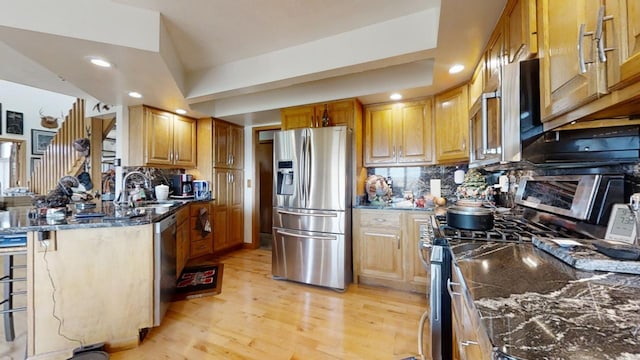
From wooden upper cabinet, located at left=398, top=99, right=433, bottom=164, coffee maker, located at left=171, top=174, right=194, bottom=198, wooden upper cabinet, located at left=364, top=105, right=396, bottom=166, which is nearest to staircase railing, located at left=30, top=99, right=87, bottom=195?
coffee maker, located at left=171, top=174, right=194, bottom=198

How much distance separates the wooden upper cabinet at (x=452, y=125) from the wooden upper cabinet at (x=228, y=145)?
3083mm

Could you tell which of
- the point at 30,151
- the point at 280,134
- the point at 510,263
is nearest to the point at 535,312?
the point at 510,263

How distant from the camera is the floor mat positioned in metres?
2.68

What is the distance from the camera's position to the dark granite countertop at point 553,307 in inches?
17.8

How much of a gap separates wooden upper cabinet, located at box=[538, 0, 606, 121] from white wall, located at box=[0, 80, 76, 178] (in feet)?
29.7

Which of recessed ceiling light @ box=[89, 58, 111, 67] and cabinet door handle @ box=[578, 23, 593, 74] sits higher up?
recessed ceiling light @ box=[89, 58, 111, 67]

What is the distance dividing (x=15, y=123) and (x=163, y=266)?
7271 mm

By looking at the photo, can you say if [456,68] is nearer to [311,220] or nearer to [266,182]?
[311,220]

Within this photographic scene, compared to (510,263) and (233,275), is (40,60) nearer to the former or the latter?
(233,275)

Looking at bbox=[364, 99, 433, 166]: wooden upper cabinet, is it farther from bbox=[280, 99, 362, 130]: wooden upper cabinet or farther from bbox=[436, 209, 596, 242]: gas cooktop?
bbox=[436, 209, 596, 242]: gas cooktop

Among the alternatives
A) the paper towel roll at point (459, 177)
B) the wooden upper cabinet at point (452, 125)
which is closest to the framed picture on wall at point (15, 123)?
the wooden upper cabinet at point (452, 125)

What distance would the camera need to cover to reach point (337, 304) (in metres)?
2.52

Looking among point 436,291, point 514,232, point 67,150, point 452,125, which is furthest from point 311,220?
point 67,150

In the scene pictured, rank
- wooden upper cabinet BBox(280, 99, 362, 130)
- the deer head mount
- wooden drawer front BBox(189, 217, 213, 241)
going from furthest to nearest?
the deer head mount < wooden drawer front BBox(189, 217, 213, 241) < wooden upper cabinet BBox(280, 99, 362, 130)
